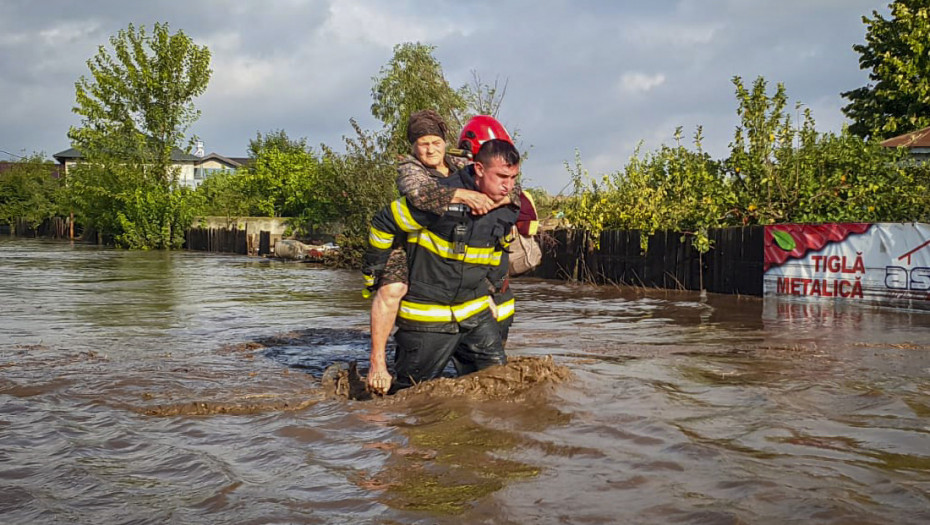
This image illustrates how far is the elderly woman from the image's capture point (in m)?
5.35

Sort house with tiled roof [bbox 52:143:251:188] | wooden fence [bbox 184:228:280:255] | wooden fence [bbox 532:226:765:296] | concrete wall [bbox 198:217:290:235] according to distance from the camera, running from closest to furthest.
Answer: wooden fence [bbox 532:226:765:296]
wooden fence [bbox 184:228:280:255]
concrete wall [bbox 198:217:290:235]
house with tiled roof [bbox 52:143:251:188]

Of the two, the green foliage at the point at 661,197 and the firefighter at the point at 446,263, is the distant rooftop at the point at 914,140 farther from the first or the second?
the firefighter at the point at 446,263

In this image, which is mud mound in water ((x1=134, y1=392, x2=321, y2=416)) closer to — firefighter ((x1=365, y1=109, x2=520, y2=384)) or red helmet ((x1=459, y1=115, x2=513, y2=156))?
firefighter ((x1=365, y1=109, x2=520, y2=384))

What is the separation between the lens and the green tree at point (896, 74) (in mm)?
26891

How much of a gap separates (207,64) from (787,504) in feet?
162

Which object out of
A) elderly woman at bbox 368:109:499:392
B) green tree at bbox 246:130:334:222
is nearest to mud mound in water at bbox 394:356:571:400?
elderly woman at bbox 368:109:499:392

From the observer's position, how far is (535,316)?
44.1 feet

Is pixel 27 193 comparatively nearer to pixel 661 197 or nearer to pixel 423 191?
pixel 661 197

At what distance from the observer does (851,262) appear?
1525cm

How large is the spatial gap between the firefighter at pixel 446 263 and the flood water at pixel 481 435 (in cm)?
32

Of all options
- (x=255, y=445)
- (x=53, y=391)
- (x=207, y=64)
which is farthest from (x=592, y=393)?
(x=207, y=64)

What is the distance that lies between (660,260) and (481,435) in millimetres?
14568

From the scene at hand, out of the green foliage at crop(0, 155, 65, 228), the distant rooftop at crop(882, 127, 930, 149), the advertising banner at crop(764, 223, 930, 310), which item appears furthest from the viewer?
the green foliage at crop(0, 155, 65, 228)

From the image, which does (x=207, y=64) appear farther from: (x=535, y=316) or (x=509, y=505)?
(x=509, y=505)
